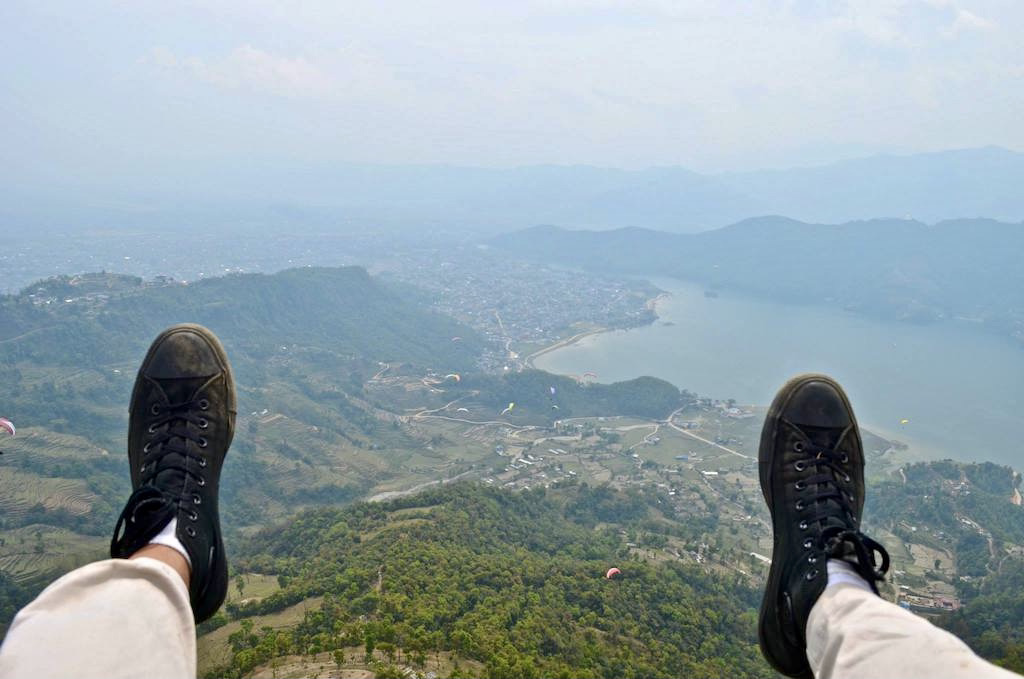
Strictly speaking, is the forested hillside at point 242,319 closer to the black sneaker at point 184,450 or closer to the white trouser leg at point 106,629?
the black sneaker at point 184,450

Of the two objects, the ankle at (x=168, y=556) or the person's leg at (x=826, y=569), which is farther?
the ankle at (x=168, y=556)

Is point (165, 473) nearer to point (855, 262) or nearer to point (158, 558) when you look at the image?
point (158, 558)

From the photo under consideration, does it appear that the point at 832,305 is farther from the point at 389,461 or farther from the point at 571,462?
the point at 389,461

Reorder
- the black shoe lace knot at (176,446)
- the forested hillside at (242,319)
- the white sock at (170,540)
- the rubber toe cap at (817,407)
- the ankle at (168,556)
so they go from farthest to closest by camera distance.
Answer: the forested hillside at (242,319) → the rubber toe cap at (817,407) → the black shoe lace knot at (176,446) → the white sock at (170,540) → the ankle at (168,556)

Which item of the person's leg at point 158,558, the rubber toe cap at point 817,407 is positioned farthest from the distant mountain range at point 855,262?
the person's leg at point 158,558

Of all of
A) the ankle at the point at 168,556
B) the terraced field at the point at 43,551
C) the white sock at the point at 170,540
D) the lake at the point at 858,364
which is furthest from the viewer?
the lake at the point at 858,364
